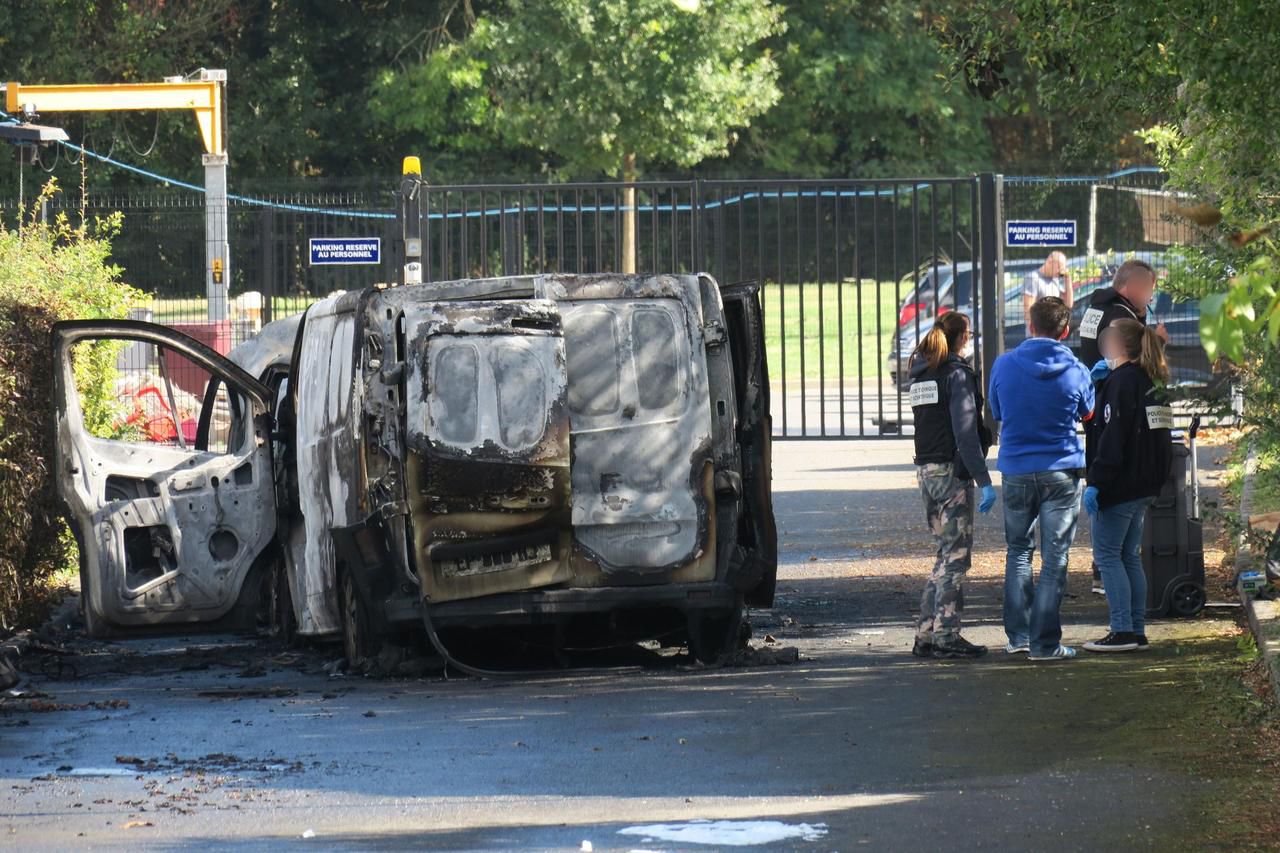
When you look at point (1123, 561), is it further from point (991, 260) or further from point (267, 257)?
point (267, 257)

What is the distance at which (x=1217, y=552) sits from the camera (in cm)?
1370

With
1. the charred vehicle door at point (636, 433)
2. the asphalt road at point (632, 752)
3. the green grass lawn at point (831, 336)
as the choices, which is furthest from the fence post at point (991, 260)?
the green grass lawn at point (831, 336)

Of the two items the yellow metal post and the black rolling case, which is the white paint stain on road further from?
the yellow metal post

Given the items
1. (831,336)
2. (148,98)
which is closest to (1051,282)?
(831,336)

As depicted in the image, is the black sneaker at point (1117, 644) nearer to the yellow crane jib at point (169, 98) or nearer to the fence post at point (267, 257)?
the fence post at point (267, 257)

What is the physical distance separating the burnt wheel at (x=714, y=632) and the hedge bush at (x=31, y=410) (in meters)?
3.67

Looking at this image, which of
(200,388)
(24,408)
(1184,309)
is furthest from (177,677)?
(1184,309)

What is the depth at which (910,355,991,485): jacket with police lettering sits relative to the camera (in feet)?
33.1

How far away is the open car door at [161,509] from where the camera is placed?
11.1 m

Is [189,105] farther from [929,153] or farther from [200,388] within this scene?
[929,153]

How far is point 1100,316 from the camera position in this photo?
462 inches

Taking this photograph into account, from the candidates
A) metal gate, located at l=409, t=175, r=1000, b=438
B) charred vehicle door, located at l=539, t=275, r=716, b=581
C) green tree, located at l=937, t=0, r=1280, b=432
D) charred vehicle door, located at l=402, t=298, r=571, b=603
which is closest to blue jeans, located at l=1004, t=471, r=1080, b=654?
green tree, located at l=937, t=0, r=1280, b=432

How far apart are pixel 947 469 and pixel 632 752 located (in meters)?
2.84

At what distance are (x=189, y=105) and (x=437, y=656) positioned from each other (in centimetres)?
1568
